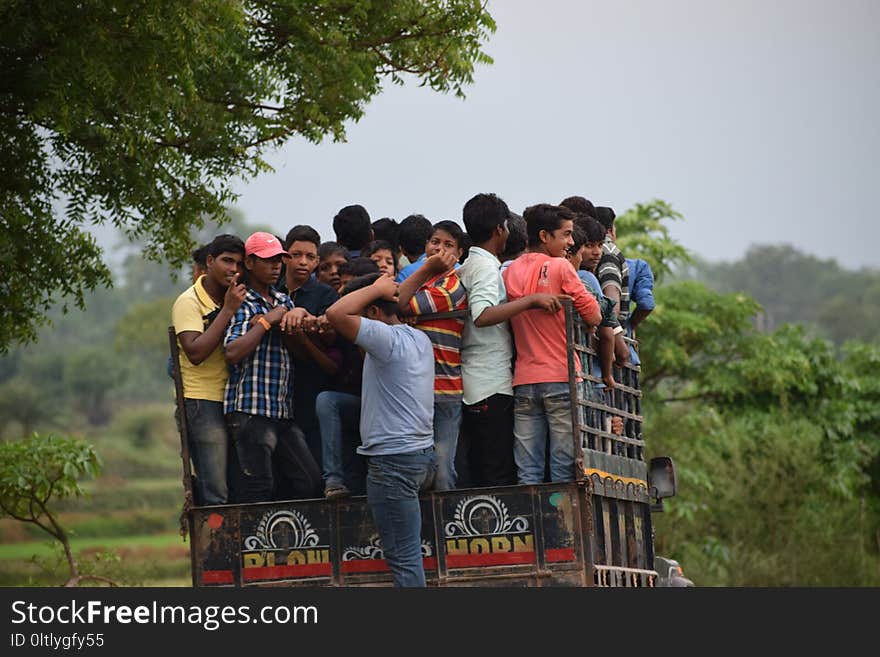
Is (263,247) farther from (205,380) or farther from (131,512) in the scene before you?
(131,512)

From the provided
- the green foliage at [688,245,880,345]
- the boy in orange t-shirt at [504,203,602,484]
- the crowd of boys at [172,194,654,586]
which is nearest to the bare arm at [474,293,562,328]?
the crowd of boys at [172,194,654,586]

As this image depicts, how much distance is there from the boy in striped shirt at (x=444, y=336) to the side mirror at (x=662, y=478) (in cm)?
227

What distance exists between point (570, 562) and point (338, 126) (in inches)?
299

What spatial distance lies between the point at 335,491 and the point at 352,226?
205 centimetres

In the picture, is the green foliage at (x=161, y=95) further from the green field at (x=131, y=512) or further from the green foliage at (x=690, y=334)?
the green field at (x=131, y=512)

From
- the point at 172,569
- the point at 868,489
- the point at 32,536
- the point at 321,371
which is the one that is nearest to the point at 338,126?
the point at 321,371

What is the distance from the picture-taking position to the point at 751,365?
25562 millimetres

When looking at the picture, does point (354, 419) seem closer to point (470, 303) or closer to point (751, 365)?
point (470, 303)

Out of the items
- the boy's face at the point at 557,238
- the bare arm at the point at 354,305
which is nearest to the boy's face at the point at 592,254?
the boy's face at the point at 557,238

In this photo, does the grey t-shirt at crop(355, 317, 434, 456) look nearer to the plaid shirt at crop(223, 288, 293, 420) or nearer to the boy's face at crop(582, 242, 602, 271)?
the plaid shirt at crop(223, 288, 293, 420)

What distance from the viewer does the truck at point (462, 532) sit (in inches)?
269

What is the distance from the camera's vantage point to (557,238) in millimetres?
7574

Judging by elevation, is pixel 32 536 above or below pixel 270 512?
above

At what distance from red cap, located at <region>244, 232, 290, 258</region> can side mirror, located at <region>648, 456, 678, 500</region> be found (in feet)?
9.54
